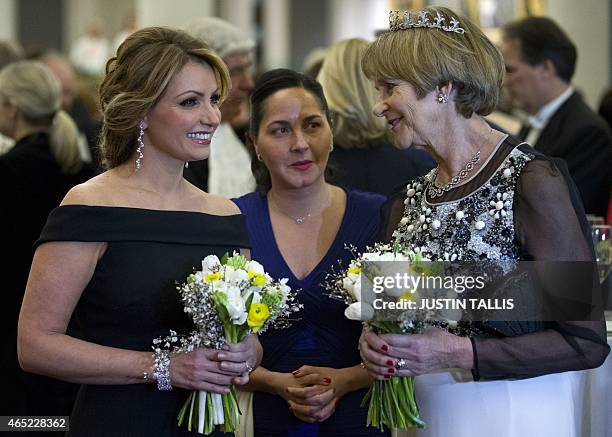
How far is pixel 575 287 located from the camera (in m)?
2.66

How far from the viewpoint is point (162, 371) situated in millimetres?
2779

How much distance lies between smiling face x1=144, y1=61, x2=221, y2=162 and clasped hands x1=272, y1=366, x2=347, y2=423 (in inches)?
34.5

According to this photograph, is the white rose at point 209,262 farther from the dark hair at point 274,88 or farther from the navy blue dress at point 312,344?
A: the dark hair at point 274,88

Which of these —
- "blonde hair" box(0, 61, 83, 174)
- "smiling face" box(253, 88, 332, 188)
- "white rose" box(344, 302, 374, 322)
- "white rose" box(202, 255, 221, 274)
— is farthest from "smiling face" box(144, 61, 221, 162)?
"blonde hair" box(0, 61, 83, 174)

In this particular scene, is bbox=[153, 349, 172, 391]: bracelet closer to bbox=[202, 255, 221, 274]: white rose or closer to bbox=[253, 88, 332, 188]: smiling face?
bbox=[202, 255, 221, 274]: white rose

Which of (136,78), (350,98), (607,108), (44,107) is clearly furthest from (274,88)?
(607,108)

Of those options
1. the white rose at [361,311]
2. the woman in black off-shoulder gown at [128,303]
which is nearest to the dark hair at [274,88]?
the woman in black off-shoulder gown at [128,303]

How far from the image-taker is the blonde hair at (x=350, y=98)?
4301mm

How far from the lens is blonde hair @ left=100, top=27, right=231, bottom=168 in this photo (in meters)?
2.93

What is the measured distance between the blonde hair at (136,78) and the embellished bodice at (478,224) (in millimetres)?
846

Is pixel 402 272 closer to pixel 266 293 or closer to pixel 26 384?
pixel 266 293

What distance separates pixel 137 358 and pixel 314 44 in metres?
20.4

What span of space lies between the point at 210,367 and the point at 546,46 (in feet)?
12.3
